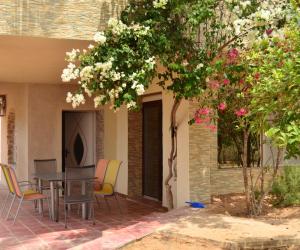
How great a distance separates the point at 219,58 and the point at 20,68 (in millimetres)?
4672

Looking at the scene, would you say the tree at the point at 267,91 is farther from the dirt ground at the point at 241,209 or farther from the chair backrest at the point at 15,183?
the chair backrest at the point at 15,183

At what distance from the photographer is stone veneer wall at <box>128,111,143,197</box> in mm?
11594

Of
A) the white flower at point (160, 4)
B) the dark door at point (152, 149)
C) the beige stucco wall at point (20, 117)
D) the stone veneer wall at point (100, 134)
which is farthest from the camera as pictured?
the stone veneer wall at point (100, 134)

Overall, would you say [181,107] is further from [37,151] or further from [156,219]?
[37,151]

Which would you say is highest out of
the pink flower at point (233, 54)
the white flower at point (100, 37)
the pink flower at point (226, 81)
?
the white flower at point (100, 37)

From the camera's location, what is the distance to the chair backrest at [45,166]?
393 inches

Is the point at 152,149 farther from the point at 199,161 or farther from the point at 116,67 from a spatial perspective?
the point at 116,67

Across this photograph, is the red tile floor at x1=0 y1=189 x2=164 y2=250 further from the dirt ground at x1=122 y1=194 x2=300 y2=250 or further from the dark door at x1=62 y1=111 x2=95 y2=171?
the dark door at x1=62 y1=111 x2=95 y2=171

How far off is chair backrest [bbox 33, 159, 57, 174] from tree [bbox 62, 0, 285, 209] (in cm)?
332

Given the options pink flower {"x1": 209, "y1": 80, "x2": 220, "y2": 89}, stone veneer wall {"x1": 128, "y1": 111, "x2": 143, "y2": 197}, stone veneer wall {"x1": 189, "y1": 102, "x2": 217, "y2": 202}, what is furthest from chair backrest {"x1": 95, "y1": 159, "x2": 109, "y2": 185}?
pink flower {"x1": 209, "y1": 80, "x2": 220, "y2": 89}

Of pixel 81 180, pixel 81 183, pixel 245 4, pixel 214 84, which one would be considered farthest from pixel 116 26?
pixel 81 183

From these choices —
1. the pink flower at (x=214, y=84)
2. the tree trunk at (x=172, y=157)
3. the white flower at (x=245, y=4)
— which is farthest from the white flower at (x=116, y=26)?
the tree trunk at (x=172, y=157)

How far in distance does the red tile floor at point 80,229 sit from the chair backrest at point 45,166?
80 centimetres

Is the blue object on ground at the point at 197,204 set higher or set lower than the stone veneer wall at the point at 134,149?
lower
